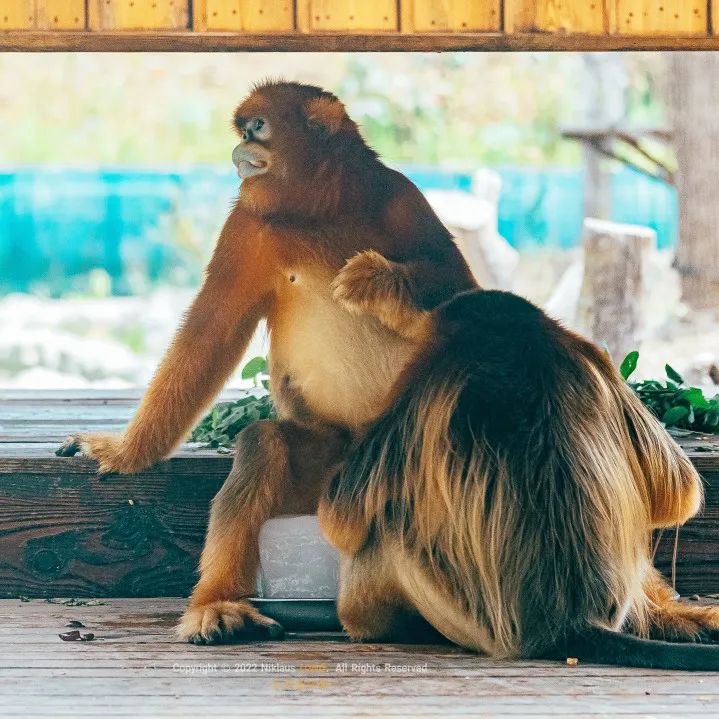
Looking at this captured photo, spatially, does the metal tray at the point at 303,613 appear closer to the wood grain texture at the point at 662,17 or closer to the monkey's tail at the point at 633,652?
the monkey's tail at the point at 633,652

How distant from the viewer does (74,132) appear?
22531 millimetres

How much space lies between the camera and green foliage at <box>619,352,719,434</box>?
457cm

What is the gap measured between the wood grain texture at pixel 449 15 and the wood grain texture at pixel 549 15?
0.05 m

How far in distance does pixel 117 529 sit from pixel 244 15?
1.74 m

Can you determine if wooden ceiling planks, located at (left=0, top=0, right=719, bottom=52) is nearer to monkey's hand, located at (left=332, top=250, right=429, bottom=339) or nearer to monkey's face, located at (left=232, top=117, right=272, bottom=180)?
monkey's face, located at (left=232, top=117, right=272, bottom=180)

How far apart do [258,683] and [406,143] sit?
20712mm

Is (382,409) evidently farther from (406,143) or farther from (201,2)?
(406,143)

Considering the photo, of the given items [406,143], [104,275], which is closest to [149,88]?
[406,143]

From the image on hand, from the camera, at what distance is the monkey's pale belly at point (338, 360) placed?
150 inches

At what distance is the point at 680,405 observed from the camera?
462 cm

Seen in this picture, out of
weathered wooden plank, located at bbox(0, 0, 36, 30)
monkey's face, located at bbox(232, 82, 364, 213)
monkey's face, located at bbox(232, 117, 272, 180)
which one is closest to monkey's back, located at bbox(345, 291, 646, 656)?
monkey's face, located at bbox(232, 82, 364, 213)

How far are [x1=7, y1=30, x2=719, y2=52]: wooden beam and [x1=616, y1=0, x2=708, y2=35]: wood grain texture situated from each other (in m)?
0.03

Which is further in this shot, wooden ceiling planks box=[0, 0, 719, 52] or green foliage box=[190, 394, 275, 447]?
green foliage box=[190, 394, 275, 447]

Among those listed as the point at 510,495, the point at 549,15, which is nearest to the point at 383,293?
the point at 510,495
